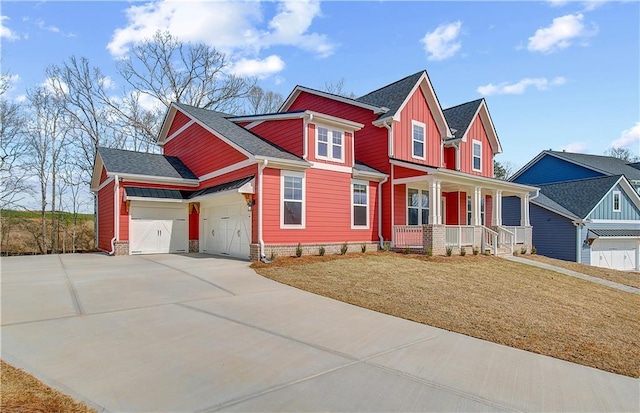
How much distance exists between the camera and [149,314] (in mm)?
6641

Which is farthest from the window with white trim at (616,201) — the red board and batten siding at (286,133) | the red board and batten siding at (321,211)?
the red board and batten siding at (286,133)

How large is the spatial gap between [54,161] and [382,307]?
26.0m

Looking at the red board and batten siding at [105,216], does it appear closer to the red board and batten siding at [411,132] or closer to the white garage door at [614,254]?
the red board and batten siding at [411,132]

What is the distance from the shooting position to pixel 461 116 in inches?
897

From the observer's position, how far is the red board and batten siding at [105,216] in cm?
1738

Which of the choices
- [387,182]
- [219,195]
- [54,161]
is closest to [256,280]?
[219,195]

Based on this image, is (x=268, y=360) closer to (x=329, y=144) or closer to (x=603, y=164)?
(x=329, y=144)

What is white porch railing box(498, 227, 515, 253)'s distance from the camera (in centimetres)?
1855

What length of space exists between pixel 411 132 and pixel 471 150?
555 cm

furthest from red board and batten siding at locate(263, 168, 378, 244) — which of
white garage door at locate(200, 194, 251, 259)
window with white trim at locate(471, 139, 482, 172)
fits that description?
window with white trim at locate(471, 139, 482, 172)

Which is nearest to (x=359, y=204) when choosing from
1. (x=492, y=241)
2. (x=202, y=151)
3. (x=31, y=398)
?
(x=492, y=241)

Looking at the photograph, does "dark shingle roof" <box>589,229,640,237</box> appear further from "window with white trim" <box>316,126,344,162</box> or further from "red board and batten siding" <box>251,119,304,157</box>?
"red board and batten siding" <box>251,119,304,157</box>

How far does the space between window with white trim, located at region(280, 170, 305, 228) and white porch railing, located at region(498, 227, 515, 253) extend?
10.5 meters

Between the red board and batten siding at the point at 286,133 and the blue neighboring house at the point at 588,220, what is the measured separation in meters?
18.3
